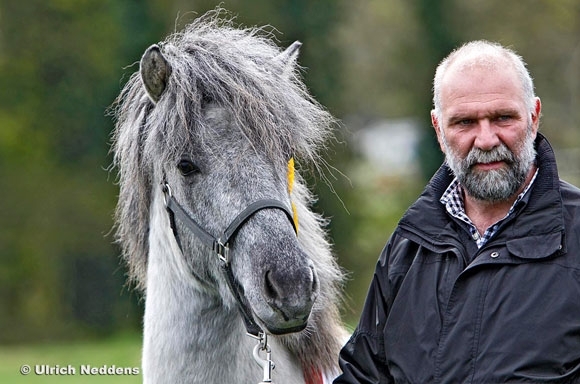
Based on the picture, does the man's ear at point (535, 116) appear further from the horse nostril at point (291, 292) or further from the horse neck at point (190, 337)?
the horse neck at point (190, 337)

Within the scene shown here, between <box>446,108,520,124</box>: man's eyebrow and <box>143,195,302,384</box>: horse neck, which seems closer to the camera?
<box>446,108,520,124</box>: man's eyebrow

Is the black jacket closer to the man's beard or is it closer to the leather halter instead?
the man's beard

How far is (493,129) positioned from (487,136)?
0.04 meters

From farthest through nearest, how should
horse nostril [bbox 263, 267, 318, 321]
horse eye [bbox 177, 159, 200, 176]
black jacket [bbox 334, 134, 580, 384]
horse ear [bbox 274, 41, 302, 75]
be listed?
horse ear [bbox 274, 41, 302, 75] < horse eye [bbox 177, 159, 200, 176] < horse nostril [bbox 263, 267, 318, 321] < black jacket [bbox 334, 134, 580, 384]

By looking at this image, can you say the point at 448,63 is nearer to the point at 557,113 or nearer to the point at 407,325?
the point at 407,325

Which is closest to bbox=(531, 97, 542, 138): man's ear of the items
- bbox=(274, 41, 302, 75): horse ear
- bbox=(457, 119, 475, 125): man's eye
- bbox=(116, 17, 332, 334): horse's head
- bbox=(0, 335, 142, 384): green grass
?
bbox=(457, 119, 475, 125): man's eye

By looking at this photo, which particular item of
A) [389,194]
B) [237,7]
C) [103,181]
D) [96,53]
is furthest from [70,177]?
[389,194]

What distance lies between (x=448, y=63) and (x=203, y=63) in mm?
1054

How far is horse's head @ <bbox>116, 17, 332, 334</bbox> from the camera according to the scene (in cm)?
355

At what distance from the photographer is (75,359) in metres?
14.0

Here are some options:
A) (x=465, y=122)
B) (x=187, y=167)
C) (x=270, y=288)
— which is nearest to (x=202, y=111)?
(x=187, y=167)

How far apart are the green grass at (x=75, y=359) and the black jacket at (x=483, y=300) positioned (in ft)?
22.1

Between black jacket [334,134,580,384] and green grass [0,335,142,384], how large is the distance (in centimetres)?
674

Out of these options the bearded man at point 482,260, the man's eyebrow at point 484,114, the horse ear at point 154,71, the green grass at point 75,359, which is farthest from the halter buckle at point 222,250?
the green grass at point 75,359
